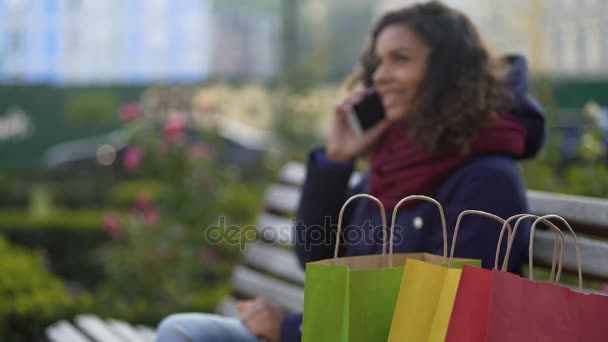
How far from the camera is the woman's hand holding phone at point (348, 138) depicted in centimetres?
258

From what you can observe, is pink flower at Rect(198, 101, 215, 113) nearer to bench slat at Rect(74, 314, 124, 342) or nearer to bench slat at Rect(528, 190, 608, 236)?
bench slat at Rect(74, 314, 124, 342)

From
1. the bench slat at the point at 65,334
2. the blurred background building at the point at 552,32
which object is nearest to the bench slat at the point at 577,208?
the bench slat at the point at 65,334

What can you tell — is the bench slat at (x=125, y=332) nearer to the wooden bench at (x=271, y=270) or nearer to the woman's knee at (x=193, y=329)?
the wooden bench at (x=271, y=270)

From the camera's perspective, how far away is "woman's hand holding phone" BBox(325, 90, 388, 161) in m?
2.58

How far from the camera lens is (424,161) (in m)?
→ 2.32

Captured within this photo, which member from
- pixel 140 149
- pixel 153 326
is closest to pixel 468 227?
pixel 153 326

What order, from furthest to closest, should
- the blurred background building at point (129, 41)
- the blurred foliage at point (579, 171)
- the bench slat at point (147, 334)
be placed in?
the blurred background building at point (129, 41)
the blurred foliage at point (579, 171)
the bench slat at point (147, 334)

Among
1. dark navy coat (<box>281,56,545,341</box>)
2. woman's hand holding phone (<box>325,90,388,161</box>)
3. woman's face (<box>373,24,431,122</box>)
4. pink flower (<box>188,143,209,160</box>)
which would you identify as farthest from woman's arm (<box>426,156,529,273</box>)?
pink flower (<box>188,143,209,160</box>)

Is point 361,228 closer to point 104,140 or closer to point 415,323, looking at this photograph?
point 415,323

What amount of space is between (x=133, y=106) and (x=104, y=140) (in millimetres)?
4756

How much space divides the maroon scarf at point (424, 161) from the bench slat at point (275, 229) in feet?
2.48

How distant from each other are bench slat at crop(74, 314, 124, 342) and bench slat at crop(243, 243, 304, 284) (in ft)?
2.10

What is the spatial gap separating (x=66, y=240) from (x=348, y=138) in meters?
4.62

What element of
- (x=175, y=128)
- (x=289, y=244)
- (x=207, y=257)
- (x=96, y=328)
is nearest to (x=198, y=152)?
(x=175, y=128)
